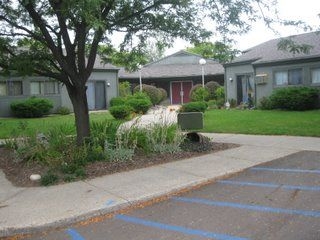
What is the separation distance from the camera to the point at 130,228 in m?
5.21

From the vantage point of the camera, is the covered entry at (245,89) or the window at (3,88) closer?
the window at (3,88)

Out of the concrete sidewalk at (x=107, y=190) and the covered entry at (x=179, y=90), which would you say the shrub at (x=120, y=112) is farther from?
the covered entry at (x=179, y=90)

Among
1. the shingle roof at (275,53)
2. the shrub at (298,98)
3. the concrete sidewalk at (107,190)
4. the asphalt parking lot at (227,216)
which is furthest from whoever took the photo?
the shingle roof at (275,53)

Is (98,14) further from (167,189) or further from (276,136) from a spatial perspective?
(276,136)

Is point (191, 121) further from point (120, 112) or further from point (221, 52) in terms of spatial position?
point (120, 112)

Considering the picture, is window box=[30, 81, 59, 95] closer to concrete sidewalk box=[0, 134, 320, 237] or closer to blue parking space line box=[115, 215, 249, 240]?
concrete sidewalk box=[0, 134, 320, 237]

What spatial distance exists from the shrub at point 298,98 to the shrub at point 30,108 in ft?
43.1

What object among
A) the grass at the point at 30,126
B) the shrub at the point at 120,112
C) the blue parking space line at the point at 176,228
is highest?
the shrub at the point at 120,112

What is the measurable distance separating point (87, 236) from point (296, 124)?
11.3 metres

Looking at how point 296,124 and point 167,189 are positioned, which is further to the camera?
point 296,124

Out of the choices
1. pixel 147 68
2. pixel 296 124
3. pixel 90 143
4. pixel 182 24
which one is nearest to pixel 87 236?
pixel 90 143

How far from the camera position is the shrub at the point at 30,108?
23803mm

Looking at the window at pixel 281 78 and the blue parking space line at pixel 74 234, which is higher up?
the window at pixel 281 78

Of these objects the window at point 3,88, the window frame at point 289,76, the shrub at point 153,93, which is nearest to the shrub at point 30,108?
the window at point 3,88
